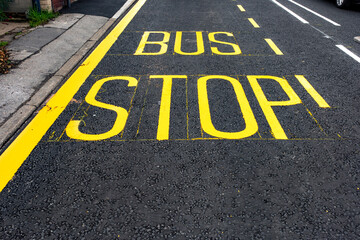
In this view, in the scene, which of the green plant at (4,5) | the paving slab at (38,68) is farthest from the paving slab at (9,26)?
the paving slab at (38,68)

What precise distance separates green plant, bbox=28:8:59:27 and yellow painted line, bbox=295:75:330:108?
21.3 feet

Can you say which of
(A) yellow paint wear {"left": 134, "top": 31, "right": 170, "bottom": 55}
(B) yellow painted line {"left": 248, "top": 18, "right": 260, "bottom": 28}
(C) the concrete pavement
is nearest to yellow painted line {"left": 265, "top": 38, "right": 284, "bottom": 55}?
(B) yellow painted line {"left": 248, "top": 18, "right": 260, "bottom": 28}

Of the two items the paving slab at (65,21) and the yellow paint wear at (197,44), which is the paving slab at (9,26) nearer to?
the paving slab at (65,21)

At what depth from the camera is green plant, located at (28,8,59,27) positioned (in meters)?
8.01

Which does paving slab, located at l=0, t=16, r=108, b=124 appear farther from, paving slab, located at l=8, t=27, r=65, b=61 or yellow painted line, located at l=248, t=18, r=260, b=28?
yellow painted line, located at l=248, t=18, r=260, b=28

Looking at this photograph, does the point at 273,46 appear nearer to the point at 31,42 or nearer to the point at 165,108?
the point at 165,108

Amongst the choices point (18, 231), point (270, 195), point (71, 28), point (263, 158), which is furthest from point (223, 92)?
point (71, 28)

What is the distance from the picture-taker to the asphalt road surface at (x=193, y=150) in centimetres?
Result: 265

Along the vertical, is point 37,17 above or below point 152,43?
above

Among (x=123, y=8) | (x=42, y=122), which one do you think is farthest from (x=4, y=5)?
(x=42, y=122)

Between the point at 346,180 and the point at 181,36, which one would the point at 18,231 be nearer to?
the point at 346,180

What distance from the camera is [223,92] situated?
16.0 ft

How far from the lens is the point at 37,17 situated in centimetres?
811

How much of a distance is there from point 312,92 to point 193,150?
2.51 meters
